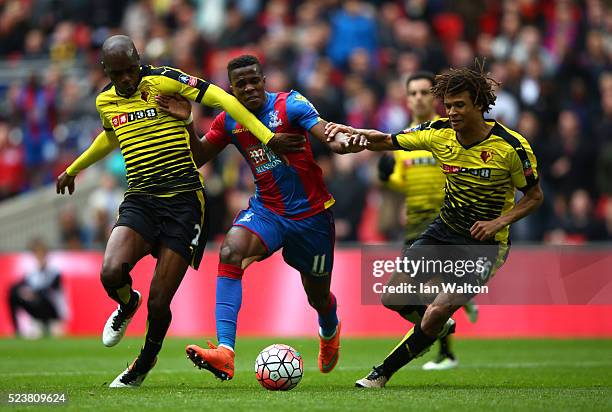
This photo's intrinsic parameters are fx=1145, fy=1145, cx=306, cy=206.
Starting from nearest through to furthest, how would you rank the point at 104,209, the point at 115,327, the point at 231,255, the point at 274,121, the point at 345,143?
the point at 345,143 < the point at 231,255 < the point at 115,327 < the point at 274,121 < the point at 104,209

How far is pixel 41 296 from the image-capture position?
1836 centimetres

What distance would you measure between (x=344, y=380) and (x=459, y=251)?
5.59ft

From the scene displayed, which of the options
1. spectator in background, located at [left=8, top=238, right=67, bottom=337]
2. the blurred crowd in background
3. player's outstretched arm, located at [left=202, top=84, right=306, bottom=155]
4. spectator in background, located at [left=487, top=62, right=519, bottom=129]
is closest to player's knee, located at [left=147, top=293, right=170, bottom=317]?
player's outstretched arm, located at [left=202, top=84, right=306, bottom=155]

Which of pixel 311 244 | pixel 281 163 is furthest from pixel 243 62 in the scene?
pixel 311 244

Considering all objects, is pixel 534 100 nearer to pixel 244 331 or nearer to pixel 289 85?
pixel 289 85

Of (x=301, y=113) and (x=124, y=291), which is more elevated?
(x=301, y=113)

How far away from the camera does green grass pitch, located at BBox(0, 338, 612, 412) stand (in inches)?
320

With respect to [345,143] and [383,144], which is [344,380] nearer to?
[383,144]

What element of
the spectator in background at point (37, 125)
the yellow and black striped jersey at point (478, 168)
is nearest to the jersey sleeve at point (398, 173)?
the yellow and black striped jersey at point (478, 168)

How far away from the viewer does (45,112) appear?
22750 millimetres

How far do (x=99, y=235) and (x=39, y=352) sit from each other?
548cm

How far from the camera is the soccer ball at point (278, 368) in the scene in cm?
923

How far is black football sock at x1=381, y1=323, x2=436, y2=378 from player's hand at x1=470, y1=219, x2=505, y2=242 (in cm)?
92

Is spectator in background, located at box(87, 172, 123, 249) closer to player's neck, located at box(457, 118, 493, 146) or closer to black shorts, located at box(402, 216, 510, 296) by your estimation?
black shorts, located at box(402, 216, 510, 296)
